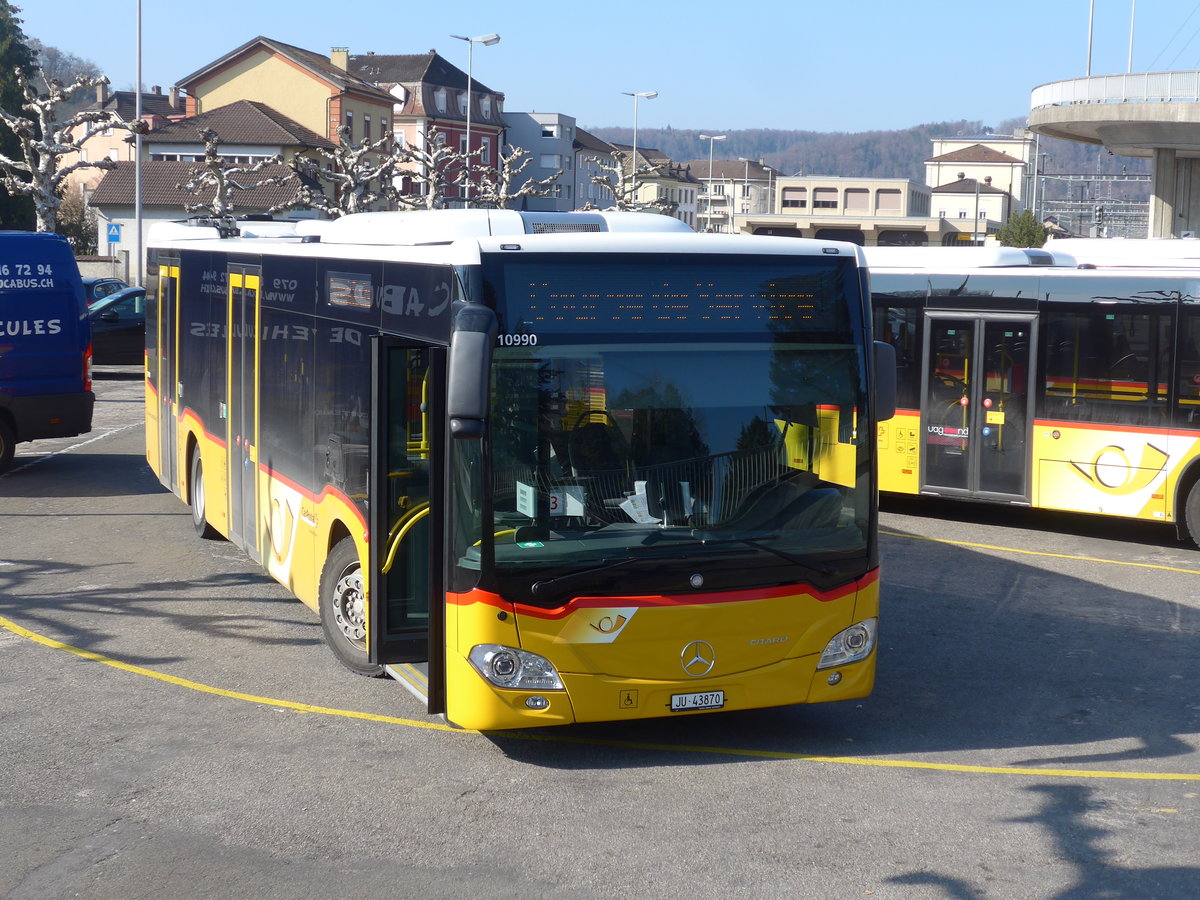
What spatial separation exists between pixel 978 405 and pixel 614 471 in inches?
359

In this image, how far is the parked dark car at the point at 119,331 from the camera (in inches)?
1238

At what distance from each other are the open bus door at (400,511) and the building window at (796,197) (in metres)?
148

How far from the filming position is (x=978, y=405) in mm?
15141

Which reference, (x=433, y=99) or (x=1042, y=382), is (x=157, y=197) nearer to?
(x=433, y=99)

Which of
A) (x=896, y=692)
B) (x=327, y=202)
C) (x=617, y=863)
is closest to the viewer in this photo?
(x=617, y=863)

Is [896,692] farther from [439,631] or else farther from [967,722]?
[439,631]

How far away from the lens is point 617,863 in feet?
19.7

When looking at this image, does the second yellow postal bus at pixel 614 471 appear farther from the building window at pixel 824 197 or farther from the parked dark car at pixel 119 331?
the building window at pixel 824 197

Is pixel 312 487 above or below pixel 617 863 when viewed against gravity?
above

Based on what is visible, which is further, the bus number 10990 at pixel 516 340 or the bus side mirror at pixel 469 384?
the bus number 10990 at pixel 516 340

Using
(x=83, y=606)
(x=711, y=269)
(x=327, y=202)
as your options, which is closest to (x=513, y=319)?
(x=711, y=269)

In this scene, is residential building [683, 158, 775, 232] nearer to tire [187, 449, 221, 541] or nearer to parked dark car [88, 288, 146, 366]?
parked dark car [88, 288, 146, 366]

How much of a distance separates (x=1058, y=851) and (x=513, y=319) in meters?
3.49

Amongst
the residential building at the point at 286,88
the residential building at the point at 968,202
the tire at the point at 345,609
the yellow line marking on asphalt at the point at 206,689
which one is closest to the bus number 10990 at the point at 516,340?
the tire at the point at 345,609
